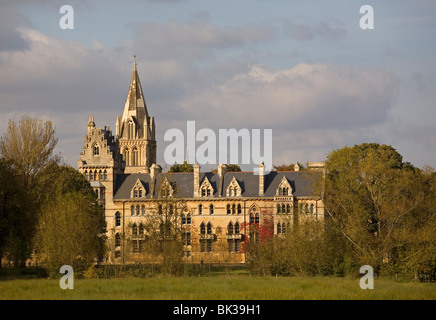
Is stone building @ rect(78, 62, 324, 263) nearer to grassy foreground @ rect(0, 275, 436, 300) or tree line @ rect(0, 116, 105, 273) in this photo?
tree line @ rect(0, 116, 105, 273)

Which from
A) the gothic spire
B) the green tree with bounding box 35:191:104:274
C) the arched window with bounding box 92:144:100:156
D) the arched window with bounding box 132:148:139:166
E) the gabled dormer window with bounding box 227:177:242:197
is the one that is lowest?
the green tree with bounding box 35:191:104:274

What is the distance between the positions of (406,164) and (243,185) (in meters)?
18.9

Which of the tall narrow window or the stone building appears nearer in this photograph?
the stone building

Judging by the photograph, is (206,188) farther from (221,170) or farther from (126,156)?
(126,156)

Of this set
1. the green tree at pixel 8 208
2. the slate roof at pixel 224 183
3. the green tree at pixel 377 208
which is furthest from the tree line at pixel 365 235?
the slate roof at pixel 224 183

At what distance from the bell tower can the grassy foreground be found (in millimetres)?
93686

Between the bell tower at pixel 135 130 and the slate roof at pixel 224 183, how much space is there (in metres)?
38.7

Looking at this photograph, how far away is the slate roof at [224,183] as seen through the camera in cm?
9531

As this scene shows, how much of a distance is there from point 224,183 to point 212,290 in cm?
5686

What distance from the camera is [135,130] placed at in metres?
142

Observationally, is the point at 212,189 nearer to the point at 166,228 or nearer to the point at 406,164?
the point at 406,164

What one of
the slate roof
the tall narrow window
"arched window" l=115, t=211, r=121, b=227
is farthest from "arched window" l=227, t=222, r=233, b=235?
the tall narrow window

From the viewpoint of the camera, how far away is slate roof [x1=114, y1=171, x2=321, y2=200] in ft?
313
